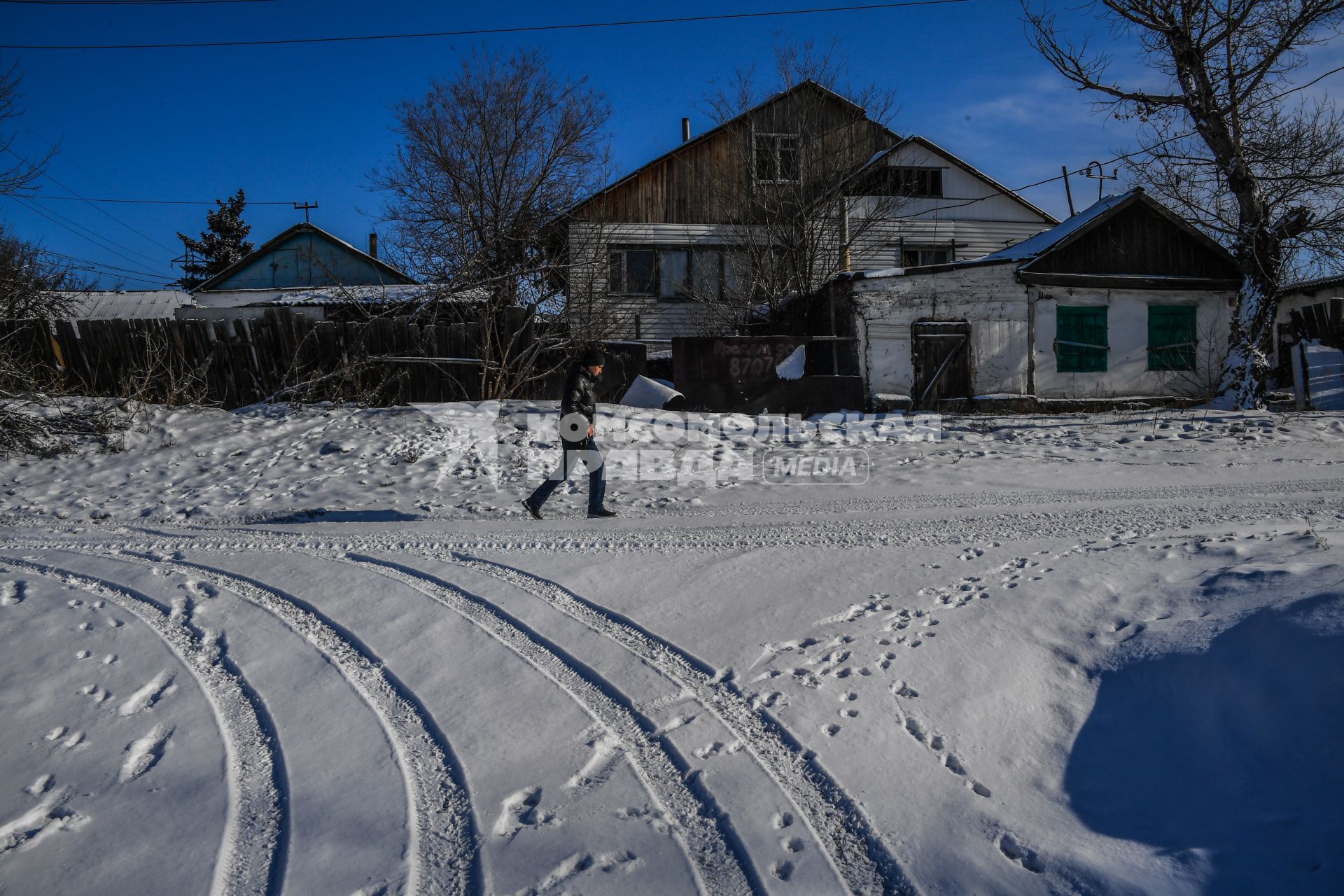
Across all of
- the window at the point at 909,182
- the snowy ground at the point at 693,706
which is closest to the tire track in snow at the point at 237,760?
the snowy ground at the point at 693,706

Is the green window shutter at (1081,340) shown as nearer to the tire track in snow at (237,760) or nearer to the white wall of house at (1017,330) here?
the white wall of house at (1017,330)

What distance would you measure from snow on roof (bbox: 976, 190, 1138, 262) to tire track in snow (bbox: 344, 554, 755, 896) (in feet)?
46.8

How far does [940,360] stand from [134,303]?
1124 inches

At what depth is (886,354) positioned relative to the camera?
15867 mm

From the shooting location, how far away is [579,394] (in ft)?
24.6

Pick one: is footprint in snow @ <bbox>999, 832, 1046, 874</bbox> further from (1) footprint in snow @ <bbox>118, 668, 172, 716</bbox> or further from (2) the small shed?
(2) the small shed

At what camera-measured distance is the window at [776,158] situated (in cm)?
2088

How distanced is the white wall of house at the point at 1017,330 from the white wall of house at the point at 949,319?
0.05ft

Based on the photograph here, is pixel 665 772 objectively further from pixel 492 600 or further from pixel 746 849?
pixel 492 600

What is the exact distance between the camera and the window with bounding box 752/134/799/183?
20875mm

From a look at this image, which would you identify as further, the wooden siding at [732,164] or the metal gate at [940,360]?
the wooden siding at [732,164]

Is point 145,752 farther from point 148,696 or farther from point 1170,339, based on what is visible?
point 1170,339

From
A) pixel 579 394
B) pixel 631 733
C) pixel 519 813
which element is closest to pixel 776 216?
pixel 579 394

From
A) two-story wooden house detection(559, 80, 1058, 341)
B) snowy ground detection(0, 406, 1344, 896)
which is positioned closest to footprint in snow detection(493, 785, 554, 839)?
snowy ground detection(0, 406, 1344, 896)
